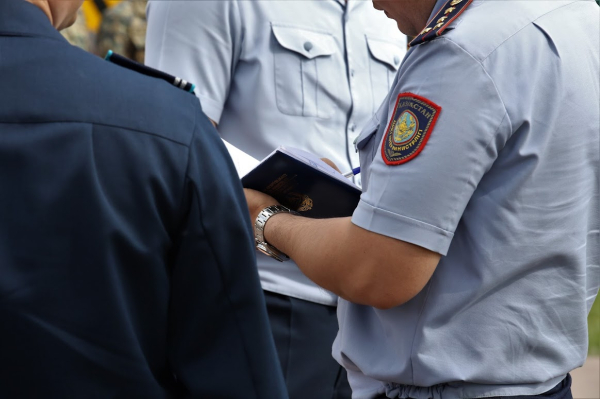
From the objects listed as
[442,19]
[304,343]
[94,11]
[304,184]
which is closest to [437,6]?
[442,19]

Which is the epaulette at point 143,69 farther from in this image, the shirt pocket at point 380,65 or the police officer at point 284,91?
the shirt pocket at point 380,65

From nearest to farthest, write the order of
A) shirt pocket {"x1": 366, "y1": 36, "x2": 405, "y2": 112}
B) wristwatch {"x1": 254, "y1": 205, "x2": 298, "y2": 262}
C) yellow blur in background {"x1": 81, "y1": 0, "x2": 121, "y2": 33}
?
1. wristwatch {"x1": 254, "y1": 205, "x2": 298, "y2": 262}
2. shirt pocket {"x1": 366, "y1": 36, "x2": 405, "y2": 112}
3. yellow blur in background {"x1": 81, "y1": 0, "x2": 121, "y2": 33}

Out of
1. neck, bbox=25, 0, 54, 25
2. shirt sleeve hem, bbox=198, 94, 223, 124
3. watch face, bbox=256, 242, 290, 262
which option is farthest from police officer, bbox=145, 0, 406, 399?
neck, bbox=25, 0, 54, 25

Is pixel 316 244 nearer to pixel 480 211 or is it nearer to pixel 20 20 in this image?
pixel 480 211

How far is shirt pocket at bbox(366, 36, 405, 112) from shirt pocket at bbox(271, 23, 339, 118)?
15cm

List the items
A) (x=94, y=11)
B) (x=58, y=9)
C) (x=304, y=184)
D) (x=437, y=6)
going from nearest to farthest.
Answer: (x=58, y=9), (x=437, y=6), (x=304, y=184), (x=94, y=11)

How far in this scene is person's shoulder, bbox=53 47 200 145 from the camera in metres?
0.91

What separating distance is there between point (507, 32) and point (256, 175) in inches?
21.0

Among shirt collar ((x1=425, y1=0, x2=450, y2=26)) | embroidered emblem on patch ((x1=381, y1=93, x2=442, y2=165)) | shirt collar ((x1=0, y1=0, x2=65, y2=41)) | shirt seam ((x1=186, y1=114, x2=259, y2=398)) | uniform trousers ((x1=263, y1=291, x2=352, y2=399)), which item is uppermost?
shirt collar ((x1=425, y1=0, x2=450, y2=26))

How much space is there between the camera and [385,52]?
7.47 feet

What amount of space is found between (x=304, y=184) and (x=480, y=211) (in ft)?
1.19

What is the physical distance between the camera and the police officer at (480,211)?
1131 mm

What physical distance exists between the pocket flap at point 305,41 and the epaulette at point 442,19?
34.4 inches

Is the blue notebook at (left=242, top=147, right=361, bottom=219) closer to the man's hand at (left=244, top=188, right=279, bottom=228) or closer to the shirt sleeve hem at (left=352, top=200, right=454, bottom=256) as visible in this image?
the man's hand at (left=244, top=188, right=279, bottom=228)
